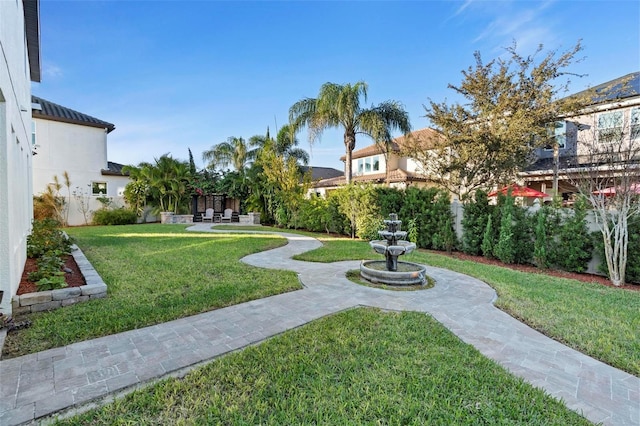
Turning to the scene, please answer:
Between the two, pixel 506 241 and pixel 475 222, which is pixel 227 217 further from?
pixel 506 241

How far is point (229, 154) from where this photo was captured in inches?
1027

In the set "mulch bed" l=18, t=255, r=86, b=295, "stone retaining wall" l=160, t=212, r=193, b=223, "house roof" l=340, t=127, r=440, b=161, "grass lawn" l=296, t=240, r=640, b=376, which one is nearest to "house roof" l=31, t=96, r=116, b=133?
"stone retaining wall" l=160, t=212, r=193, b=223

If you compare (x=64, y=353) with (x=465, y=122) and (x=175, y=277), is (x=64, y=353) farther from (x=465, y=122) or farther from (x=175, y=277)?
(x=465, y=122)

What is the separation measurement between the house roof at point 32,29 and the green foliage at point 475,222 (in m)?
14.7

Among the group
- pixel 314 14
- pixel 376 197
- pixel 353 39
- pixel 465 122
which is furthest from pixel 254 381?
pixel 465 122

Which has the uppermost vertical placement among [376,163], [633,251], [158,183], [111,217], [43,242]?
[376,163]

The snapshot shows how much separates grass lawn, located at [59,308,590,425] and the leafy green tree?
12.2m

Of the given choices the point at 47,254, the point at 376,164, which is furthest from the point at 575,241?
the point at 376,164

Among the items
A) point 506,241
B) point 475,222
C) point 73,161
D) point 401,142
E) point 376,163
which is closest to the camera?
point 506,241

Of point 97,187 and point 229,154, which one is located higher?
point 229,154

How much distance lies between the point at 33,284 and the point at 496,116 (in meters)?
16.4

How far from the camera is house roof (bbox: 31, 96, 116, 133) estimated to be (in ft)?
59.9

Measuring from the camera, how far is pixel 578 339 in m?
3.74

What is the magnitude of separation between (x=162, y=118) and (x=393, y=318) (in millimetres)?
18577
